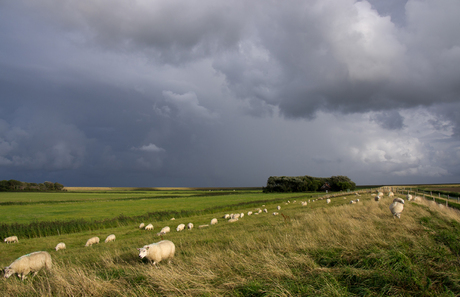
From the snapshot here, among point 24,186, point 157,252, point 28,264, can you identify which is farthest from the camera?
point 24,186

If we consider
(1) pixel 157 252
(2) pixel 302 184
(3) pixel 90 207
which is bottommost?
(2) pixel 302 184

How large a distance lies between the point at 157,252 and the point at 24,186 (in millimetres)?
192476

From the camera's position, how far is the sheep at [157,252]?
29.9 feet

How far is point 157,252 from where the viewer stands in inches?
374

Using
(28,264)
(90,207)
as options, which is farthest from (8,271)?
(90,207)

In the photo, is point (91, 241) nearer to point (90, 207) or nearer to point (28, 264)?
point (28, 264)

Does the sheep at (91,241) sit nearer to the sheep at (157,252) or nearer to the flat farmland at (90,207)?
the sheep at (157,252)

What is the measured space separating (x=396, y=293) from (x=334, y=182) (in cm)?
14496

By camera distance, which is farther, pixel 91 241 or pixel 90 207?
pixel 90 207

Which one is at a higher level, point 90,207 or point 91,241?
point 91,241

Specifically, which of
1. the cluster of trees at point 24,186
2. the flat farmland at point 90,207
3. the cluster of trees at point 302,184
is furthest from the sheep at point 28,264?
the cluster of trees at point 24,186

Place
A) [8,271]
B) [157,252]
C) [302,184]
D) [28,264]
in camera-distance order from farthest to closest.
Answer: [302,184], [28,264], [157,252], [8,271]

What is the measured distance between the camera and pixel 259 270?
6543 mm

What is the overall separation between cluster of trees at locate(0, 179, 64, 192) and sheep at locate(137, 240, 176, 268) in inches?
6929
